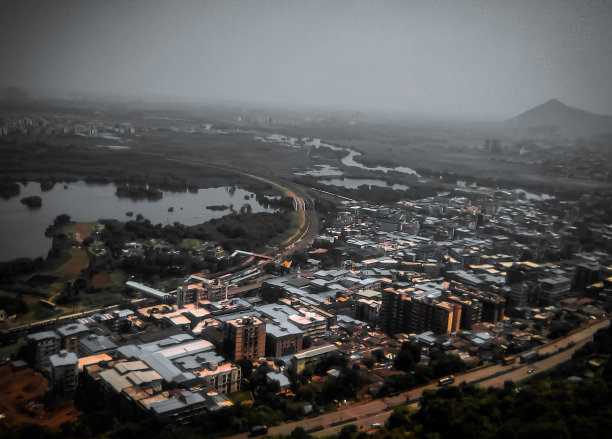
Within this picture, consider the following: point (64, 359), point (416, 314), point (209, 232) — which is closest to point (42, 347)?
point (64, 359)

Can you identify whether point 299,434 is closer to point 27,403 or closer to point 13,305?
point 27,403

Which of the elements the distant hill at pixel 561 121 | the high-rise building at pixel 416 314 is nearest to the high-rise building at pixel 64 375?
the high-rise building at pixel 416 314

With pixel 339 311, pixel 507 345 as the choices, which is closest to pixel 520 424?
pixel 507 345

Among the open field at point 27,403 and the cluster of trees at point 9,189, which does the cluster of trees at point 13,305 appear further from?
the cluster of trees at point 9,189

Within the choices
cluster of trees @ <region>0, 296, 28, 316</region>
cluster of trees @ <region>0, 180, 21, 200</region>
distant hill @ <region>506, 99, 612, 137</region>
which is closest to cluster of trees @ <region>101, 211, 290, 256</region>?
cluster of trees @ <region>0, 180, 21, 200</region>

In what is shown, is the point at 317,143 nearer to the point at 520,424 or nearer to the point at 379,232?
the point at 379,232
